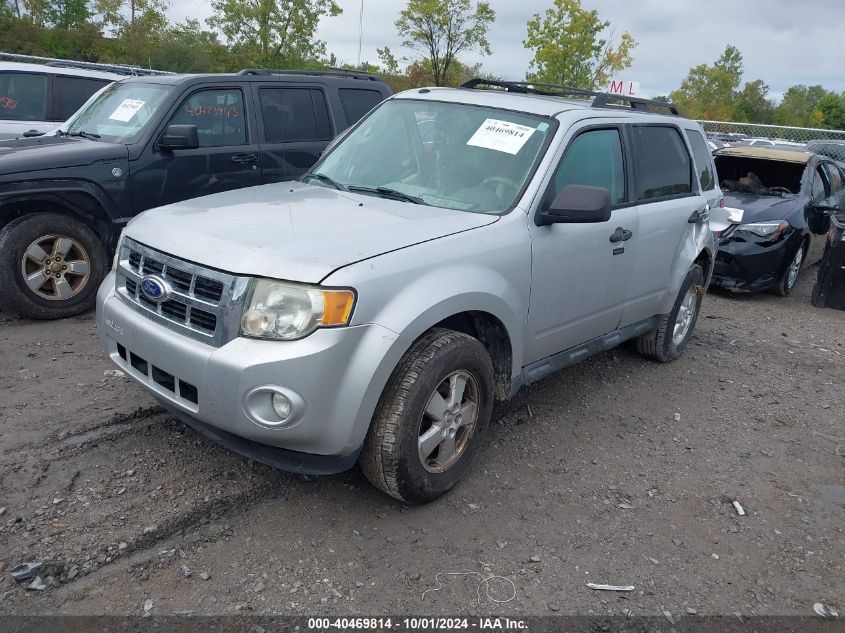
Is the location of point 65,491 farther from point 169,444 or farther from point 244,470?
point 244,470

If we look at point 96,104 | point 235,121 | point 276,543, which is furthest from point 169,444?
point 96,104

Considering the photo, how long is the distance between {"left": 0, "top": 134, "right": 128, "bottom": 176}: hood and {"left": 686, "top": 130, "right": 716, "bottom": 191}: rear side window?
457 cm

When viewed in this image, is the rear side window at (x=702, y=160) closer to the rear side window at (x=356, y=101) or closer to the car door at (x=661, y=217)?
the car door at (x=661, y=217)

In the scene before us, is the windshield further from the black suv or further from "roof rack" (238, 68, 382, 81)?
"roof rack" (238, 68, 382, 81)

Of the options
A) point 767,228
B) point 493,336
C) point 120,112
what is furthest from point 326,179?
point 767,228

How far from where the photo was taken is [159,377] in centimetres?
309

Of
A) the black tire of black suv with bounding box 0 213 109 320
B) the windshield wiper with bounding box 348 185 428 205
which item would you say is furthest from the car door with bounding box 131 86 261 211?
the windshield wiper with bounding box 348 185 428 205

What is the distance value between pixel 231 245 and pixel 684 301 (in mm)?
3829

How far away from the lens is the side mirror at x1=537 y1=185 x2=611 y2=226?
137 inches

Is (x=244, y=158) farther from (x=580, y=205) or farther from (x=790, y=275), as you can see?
(x=790, y=275)

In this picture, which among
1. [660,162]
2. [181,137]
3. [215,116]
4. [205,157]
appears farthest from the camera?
[215,116]

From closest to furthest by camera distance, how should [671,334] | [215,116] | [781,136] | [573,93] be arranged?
[573,93]
[671,334]
[215,116]
[781,136]

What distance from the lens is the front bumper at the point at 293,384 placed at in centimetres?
271

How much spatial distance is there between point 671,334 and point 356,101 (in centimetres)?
401
